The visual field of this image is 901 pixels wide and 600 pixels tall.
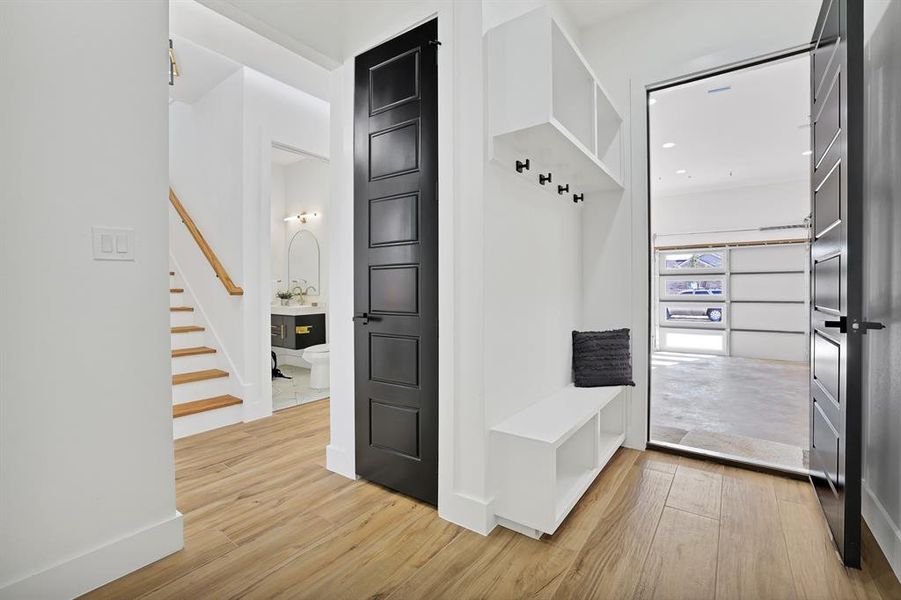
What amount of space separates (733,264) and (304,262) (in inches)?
281

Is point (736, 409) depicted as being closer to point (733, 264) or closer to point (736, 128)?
point (736, 128)

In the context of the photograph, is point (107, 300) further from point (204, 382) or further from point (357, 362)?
point (204, 382)

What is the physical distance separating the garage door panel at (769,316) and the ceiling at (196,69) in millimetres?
8048

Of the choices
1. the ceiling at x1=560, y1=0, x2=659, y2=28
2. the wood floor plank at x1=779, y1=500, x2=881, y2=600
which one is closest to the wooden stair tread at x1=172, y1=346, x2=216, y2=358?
the ceiling at x1=560, y1=0, x2=659, y2=28

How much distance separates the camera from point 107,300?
61.5 inches

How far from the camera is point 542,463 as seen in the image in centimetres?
181

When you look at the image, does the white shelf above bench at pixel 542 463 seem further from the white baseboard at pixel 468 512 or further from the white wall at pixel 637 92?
the white wall at pixel 637 92

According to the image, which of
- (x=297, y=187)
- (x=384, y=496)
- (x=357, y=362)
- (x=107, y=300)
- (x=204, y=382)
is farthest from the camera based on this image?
(x=297, y=187)

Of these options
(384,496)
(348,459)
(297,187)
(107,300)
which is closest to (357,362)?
(348,459)

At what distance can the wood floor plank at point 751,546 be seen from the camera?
1.52m

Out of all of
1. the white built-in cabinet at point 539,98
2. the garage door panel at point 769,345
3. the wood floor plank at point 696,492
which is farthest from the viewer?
the garage door panel at point 769,345

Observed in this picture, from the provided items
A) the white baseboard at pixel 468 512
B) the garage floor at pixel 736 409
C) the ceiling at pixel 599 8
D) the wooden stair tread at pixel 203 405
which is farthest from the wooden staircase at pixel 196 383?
the ceiling at pixel 599 8

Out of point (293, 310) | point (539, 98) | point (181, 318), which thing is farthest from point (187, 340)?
point (539, 98)

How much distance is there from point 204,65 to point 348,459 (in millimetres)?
3415
